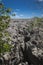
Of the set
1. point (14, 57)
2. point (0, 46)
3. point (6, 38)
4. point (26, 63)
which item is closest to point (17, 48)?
point (14, 57)

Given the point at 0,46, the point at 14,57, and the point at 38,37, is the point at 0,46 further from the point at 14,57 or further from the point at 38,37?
the point at 38,37

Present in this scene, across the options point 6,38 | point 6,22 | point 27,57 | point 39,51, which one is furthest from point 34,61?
point 6,22

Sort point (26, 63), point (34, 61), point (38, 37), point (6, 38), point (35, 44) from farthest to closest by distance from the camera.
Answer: point (38, 37) < point (35, 44) < point (26, 63) < point (34, 61) < point (6, 38)

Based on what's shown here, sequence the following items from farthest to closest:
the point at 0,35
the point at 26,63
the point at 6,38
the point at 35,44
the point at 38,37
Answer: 1. the point at 38,37
2. the point at 35,44
3. the point at 26,63
4. the point at 6,38
5. the point at 0,35

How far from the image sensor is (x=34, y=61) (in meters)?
31.2

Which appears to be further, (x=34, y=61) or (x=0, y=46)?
(x=34, y=61)

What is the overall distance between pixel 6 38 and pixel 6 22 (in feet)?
10.4

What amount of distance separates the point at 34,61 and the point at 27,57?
4829mm

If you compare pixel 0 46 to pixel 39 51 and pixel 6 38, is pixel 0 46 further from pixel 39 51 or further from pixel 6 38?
pixel 39 51

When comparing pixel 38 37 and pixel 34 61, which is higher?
pixel 38 37

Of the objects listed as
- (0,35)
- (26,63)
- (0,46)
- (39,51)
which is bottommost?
(26,63)

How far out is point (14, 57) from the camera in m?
35.7

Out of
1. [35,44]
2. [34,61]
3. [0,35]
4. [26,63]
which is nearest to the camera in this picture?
[0,35]

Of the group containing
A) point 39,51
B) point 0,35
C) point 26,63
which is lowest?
point 26,63
